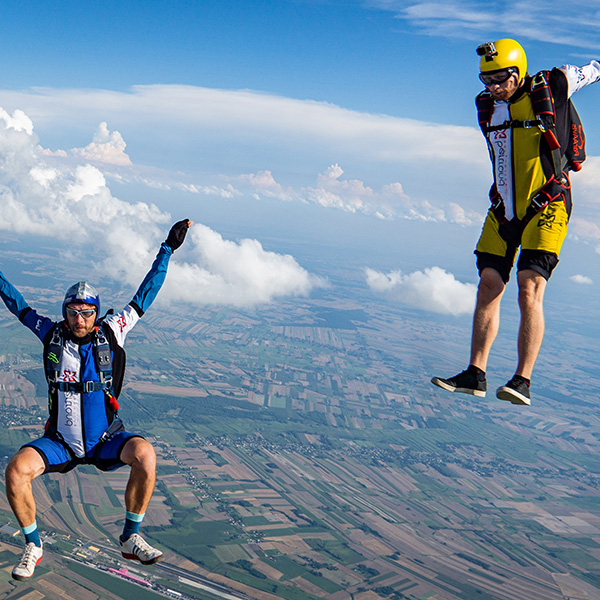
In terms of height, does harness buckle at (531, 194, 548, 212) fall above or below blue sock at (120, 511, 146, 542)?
above

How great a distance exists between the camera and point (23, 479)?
293 inches

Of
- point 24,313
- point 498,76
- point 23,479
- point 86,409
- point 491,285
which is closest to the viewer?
point 498,76

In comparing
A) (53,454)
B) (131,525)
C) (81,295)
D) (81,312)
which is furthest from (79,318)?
(131,525)

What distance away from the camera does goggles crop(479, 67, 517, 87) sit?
6.74 meters

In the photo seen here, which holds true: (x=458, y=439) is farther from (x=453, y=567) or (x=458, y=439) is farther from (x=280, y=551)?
(x=280, y=551)

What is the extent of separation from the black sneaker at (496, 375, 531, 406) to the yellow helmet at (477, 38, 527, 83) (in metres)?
3.84

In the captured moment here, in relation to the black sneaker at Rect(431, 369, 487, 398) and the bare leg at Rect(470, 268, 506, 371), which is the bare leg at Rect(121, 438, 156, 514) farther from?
the bare leg at Rect(470, 268, 506, 371)

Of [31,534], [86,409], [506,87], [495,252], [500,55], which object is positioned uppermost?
[500,55]

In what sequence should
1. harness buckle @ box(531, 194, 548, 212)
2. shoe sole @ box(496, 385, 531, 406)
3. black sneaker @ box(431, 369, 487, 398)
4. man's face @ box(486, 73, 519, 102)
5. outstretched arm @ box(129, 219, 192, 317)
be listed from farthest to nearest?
outstretched arm @ box(129, 219, 192, 317)
black sneaker @ box(431, 369, 487, 398)
harness buckle @ box(531, 194, 548, 212)
man's face @ box(486, 73, 519, 102)
shoe sole @ box(496, 385, 531, 406)

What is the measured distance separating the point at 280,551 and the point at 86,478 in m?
35.3

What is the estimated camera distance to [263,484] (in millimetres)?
100000

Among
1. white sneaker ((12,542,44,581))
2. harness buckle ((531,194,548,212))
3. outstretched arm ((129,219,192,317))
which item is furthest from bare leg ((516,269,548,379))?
white sneaker ((12,542,44,581))

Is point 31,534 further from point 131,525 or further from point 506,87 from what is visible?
point 506,87

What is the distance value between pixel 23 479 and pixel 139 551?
186 cm
